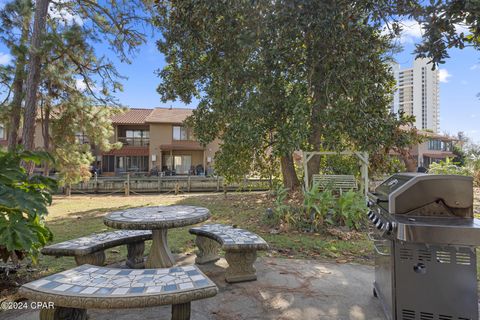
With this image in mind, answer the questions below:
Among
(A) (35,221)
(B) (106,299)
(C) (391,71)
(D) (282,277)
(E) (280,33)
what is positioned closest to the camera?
(B) (106,299)

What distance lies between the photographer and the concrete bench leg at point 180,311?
7.09 feet

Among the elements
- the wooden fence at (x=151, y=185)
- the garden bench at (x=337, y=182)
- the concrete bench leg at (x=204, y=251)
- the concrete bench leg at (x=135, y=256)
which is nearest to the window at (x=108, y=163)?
the wooden fence at (x=151, y=185)

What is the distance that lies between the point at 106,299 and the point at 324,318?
2047 millimetres

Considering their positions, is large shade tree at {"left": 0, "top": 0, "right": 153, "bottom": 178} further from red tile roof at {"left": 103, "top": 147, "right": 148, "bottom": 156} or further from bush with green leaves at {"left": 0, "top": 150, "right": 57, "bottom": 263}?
red tile roof at {"left": 103, "top": 147, "right": 148, "bottom": 156}

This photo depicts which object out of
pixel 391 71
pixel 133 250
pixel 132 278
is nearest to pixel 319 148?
pixel 391 71

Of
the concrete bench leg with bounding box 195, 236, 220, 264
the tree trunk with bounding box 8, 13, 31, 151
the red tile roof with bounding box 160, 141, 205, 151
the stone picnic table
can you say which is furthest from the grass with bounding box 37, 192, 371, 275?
the red tile roof with bounding box 160, 141, 205, 151

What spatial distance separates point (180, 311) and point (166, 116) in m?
24.3

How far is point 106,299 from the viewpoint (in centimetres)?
187

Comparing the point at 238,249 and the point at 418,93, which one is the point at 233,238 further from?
the point at 418,93

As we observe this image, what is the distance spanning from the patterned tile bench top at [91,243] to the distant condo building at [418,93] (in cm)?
695

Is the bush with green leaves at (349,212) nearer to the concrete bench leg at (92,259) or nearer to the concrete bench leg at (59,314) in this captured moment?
the concrete bench leg at (92,259)

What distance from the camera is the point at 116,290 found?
1.98m

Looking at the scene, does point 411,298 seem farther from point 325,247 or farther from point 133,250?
point 133,250

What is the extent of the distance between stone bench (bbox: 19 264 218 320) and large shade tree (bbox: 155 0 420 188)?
383cm
